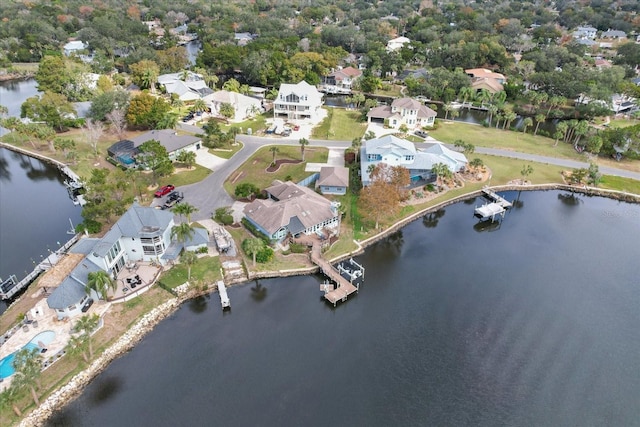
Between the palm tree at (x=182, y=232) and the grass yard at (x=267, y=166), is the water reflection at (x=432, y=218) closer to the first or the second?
the grass yard at (x=267, y=166)

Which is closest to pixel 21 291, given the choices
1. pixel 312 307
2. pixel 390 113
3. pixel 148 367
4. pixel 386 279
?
pixel 148 367

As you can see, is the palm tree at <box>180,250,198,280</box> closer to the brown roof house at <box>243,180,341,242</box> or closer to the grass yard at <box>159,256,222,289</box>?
the grass yard at <box>159,256,222,289</box>

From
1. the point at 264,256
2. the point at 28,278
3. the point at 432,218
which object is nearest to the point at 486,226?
the point at 432,218

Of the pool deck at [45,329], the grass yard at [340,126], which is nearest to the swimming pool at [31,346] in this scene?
the pool deck at [45,329]

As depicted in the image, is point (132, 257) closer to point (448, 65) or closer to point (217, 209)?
point (217, 209)

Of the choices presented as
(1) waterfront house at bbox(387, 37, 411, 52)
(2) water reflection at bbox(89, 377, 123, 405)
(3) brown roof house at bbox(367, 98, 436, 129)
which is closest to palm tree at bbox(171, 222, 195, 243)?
(2) water reflection at bbox(89, 377, 123, 405)

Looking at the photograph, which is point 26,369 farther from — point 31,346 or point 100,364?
point 31,346
